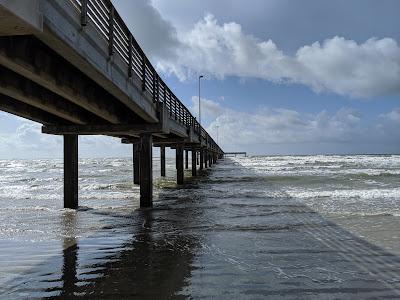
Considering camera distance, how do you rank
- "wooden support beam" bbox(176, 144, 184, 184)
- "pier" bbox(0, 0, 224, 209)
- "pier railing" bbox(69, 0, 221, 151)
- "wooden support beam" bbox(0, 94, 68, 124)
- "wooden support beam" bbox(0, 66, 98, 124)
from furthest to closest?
"wooden support beam" bbox(176, 144, 184, 184)
"wooden support beam" bbox(0, 94, 68, 124)
"wooden support beam" bbox(0, 66, 98, 124)
"pier railing" bbox(69, 0, 221, 151)
"pier" bbox(0, 0, 224, 209)

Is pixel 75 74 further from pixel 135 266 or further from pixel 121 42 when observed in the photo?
pixel 135 266

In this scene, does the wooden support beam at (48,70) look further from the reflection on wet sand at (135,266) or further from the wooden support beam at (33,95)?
the reflection on wet sand at (135,266)

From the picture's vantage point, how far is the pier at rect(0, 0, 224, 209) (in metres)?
5.34

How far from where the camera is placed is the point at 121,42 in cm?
945

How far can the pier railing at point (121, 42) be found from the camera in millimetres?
7051

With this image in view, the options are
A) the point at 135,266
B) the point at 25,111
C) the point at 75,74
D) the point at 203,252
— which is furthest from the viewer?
the point at 25,111

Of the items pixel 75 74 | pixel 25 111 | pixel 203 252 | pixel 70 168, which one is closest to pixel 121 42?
pixel 75 74

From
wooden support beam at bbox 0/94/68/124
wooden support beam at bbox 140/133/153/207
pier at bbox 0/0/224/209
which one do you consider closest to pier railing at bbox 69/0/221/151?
pier at bbox 0/0/224/209

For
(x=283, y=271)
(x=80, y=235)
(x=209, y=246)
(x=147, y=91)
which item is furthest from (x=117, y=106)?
(x=283, y=271)

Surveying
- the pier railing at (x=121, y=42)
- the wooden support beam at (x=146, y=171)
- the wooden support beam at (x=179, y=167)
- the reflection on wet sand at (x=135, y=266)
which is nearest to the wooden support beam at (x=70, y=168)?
the wooden support beam at (x=146, y=171)

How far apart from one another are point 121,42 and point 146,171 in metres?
6.92

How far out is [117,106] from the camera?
1320cm

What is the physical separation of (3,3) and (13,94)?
190 inches

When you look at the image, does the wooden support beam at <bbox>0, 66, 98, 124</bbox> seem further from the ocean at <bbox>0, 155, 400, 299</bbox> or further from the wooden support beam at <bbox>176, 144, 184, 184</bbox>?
the wooden support beam at <bbox>176, 144, 184, 184</bbox>
